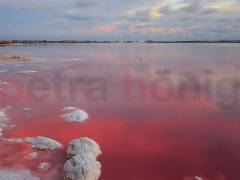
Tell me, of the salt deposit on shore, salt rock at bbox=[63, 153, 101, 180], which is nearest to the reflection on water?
the salt deposit on shore

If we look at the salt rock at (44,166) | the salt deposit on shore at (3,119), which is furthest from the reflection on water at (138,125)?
the salt deposit on shore at (3,119)

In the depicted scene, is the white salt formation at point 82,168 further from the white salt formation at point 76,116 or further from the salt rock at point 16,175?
the white salt formation at point 76,116

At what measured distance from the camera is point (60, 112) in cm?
1691

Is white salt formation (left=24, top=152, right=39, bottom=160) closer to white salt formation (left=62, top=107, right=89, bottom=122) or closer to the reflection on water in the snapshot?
the reflection on water

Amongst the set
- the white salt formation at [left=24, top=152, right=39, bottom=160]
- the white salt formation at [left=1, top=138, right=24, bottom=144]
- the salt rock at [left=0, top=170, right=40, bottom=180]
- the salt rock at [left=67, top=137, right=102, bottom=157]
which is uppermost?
the salt rock at [left=67, top=137, right=102, bottom=157]

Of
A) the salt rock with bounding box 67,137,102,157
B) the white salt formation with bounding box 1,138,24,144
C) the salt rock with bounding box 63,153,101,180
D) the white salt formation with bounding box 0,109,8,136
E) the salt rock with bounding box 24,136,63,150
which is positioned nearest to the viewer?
the salt rock with bounding box 63,153,101,180

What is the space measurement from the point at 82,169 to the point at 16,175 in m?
2.00

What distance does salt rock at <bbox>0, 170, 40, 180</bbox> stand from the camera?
30.3 feet

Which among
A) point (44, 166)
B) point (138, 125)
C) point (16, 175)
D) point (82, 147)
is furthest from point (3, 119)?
point (138, 125)

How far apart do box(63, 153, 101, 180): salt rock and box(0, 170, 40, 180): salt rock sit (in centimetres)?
93

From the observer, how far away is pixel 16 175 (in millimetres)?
9422

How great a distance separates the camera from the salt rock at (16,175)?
9.24 meters

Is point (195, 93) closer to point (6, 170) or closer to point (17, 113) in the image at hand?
point (17, 113)

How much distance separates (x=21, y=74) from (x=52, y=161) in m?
22.2
